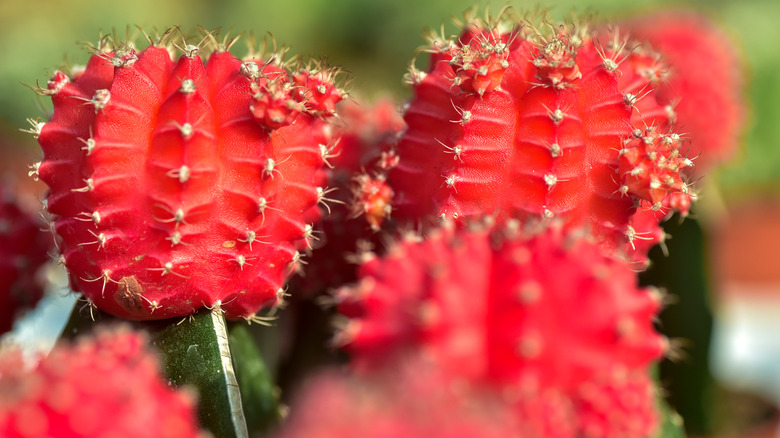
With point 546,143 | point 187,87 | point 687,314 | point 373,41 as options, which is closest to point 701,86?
point 687,314

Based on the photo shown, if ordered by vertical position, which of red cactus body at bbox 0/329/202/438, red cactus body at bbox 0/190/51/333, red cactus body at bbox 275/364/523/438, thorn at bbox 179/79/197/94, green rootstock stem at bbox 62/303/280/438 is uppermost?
thorn at bbox 179/79/197/94

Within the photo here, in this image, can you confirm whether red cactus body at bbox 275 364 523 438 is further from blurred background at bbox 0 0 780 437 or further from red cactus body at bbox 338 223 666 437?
blurred background at bbox 0 0 780 437

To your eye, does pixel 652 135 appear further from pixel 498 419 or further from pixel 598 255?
pixel 498 419

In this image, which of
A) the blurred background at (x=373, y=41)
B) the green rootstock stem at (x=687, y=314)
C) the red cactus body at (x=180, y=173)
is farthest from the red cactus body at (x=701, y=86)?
the blurred background at (x=373, y=41)

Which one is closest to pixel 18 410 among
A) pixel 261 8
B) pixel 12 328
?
pixel 12 328

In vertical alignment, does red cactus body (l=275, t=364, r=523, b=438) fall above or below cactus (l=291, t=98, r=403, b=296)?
above

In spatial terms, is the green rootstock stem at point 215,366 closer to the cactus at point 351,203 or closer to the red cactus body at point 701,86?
the cactus at point 351,203

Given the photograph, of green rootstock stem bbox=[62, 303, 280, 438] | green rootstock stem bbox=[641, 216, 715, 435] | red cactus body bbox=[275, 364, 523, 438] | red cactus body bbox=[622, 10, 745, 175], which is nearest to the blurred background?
red cactus body bbox=[622, 10, 745, 175]
